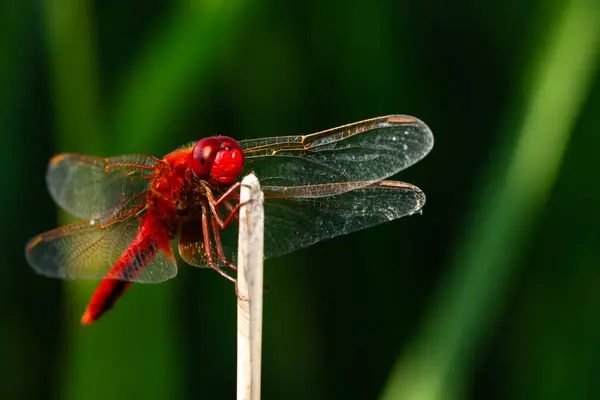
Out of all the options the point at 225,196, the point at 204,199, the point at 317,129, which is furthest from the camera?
the point at 317,129

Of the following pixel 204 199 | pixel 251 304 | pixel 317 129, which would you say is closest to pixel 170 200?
pixel 204 199

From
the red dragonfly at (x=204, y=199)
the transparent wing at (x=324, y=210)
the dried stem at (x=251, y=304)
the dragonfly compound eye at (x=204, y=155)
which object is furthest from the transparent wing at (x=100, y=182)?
the dried stem at (x=251, y=304)

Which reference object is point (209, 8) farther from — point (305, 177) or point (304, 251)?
point (304, 251)

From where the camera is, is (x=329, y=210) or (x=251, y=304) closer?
(x=251, y=304)

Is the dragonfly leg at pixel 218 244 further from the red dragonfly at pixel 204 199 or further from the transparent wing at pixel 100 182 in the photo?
the transparent wing at pixel 100 182

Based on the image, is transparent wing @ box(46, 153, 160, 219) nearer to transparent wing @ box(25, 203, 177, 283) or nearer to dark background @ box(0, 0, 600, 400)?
transparent wing @ box(25, 203, 177, 283)

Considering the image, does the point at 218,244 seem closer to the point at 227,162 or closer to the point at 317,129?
the point at 227,162
